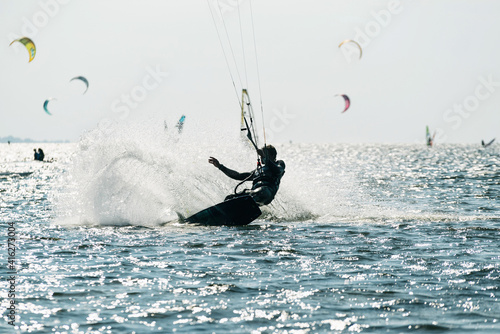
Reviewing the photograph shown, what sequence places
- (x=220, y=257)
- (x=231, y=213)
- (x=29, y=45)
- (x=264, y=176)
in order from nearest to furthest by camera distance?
(x=220, y=257) → (x=231, y=213) → (x=264, y=176) → (x=29, y=45)

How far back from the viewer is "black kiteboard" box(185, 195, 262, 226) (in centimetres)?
1472

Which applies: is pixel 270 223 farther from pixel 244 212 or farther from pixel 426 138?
pixel 426 138

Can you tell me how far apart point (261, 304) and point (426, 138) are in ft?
474

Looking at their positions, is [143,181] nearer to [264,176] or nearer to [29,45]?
[264,176]

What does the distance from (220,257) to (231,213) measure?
3928mm

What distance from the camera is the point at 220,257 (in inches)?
435

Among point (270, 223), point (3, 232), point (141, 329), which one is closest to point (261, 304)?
point (141, 329)

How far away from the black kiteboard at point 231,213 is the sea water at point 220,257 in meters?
0.32

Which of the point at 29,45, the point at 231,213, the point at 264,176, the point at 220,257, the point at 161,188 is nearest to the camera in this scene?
the point at 220,257

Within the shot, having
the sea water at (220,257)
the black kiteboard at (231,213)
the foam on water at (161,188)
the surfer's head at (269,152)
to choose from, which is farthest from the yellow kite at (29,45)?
the surfer's head at (269,152)

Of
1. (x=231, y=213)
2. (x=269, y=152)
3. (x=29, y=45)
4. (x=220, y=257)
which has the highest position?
(x=29, y=45)

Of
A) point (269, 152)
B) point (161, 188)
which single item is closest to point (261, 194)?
point (269, 152)

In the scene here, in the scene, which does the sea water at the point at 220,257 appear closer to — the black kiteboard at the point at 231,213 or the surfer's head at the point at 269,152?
the black kiteboard at the point at 231,213

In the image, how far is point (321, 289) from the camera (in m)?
8.77
